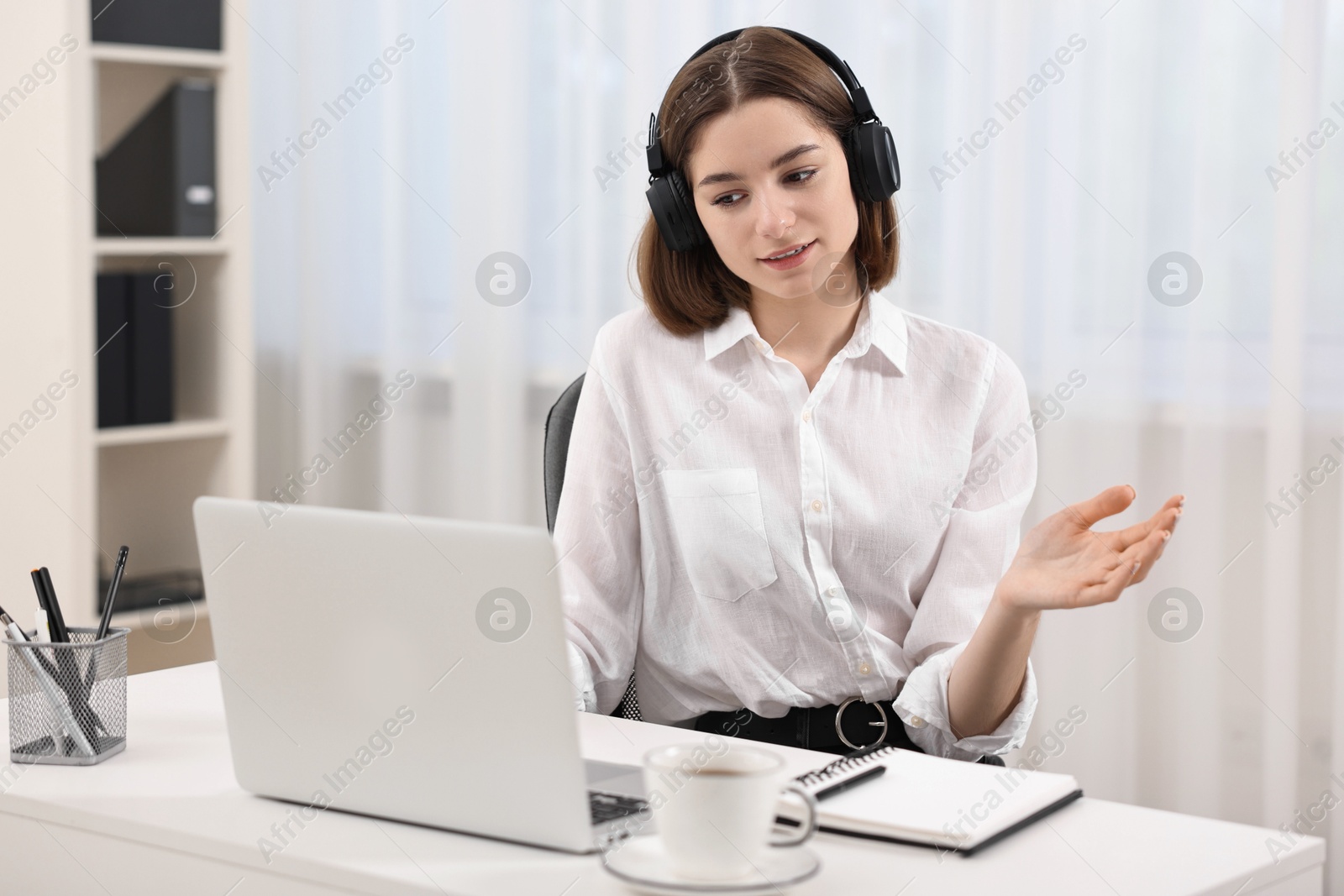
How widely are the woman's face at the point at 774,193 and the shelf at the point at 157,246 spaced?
5.20 ft

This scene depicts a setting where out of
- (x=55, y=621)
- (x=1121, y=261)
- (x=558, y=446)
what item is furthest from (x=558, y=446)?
(x=1121, y=261)

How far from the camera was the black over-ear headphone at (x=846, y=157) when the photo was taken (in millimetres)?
1390

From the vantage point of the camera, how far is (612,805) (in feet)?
3.01

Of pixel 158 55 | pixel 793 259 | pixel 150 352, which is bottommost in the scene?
pixel 150 352

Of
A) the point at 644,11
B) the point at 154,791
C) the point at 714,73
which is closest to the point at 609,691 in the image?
the point at 154,791

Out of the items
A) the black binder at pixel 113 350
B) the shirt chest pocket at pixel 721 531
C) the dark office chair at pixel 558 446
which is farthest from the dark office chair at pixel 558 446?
the black binder at pixel 113 350

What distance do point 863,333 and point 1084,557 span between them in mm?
445

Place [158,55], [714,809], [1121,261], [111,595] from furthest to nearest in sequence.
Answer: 1. [158,55]
2. [1121,261]
3. [111,595]
4. [714,809]

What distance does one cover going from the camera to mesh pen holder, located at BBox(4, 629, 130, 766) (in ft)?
3.43

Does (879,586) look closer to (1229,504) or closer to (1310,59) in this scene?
(1229,504)

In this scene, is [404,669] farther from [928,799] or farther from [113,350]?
[113,350]

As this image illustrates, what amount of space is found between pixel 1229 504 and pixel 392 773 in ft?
4.62

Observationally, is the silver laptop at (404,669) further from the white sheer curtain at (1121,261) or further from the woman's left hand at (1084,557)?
the white sheer curtain at (1121,261)

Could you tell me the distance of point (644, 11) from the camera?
2355 mm
